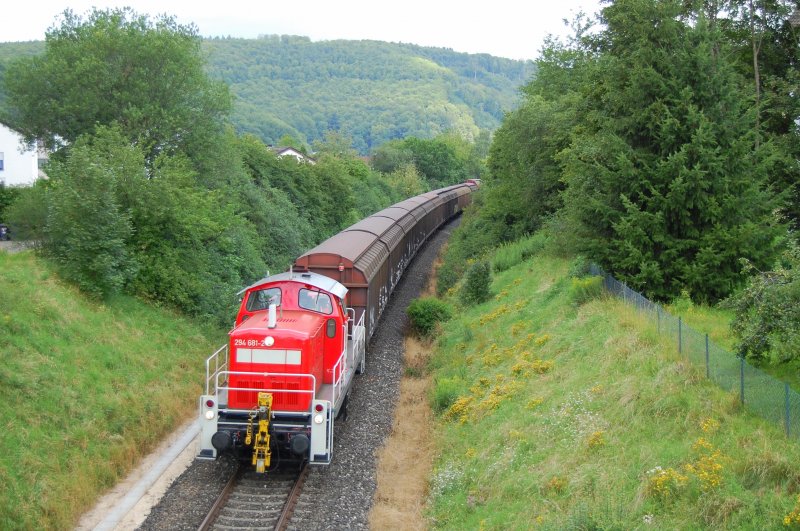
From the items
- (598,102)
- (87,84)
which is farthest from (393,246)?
(87,84)

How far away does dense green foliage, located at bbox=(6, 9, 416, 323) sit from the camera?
1967 cm

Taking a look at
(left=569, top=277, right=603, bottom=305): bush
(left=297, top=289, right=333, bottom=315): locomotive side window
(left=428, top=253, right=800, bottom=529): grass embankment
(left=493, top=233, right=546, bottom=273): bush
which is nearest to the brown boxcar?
(left=428, top=253, right=800, bottom=529): grass embankment

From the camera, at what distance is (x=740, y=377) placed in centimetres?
1109

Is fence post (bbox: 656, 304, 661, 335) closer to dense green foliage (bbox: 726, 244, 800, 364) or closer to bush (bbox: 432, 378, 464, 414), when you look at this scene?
dense green foliage (bbox: 726, 244, 800, 364)

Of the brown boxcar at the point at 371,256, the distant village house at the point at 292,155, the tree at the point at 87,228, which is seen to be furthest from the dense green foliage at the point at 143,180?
the distant village house at the point at 292,155

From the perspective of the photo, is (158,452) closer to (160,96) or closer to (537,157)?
(160,96)

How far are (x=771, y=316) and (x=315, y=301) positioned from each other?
8617 millimetres

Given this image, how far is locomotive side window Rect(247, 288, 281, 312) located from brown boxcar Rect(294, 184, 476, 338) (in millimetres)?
4243

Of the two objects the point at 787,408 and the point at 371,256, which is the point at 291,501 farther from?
the point at 371,256

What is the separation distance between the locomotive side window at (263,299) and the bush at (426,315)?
1072 centimetres

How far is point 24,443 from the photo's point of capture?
40.1 feet

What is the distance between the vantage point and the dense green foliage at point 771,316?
34.7 feet

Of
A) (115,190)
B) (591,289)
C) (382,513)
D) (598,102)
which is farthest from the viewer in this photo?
(598,102)

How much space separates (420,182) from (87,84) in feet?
175
